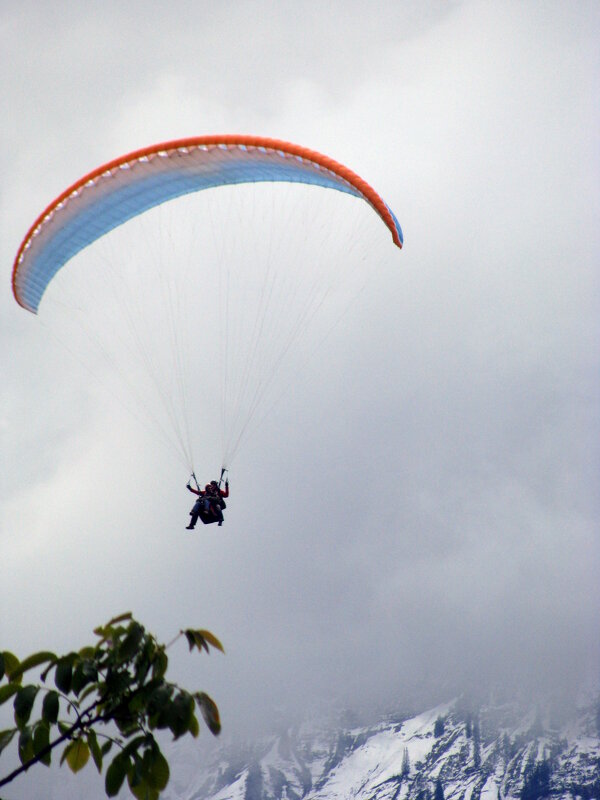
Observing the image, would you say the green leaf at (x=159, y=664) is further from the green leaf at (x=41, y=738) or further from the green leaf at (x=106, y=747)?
the green leaf at (x=41, y=738)

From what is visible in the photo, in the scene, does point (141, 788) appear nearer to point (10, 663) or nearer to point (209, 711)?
point (209, 711)

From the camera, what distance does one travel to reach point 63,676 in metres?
7.65

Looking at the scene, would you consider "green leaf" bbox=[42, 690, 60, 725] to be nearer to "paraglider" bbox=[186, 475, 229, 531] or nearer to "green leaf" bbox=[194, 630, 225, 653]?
"green leaf" bbox=[194, 630, 225, 653]

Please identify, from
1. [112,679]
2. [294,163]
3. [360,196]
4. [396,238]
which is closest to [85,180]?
[294,163]

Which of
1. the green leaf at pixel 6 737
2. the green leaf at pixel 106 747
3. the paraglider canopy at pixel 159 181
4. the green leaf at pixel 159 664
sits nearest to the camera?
the green leaf at pixel 6 737

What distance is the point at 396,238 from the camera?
34.7 metres

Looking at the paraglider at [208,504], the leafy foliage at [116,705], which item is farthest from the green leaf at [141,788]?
the paraglider at [208,504]

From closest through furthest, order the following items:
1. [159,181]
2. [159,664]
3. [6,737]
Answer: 1. [6,737]
2. [159,664]
3. [159,181]

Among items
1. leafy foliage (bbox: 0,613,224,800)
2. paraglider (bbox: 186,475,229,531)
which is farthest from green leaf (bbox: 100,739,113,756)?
paraglider (bbox: 186,475,229,531)

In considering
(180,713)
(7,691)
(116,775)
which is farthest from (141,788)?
(7,691)

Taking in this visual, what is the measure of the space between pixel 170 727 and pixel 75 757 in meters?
1.13

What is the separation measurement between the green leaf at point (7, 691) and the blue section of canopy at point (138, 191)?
24.8m

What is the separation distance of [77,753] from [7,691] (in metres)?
1.00

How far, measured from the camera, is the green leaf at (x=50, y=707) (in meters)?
7.56
